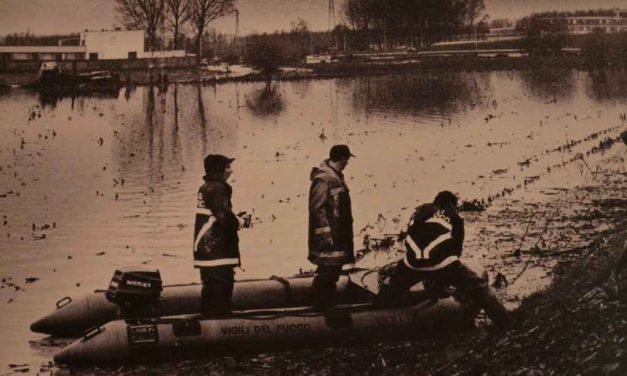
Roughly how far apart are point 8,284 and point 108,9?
166ft

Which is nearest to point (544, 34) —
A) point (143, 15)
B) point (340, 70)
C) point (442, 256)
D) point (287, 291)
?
point (340, 70)

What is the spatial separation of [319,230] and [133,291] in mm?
1710

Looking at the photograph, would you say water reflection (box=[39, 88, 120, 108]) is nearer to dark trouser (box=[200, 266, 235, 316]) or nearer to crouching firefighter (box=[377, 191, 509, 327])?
dark trouser (box=[200, 266, 235, 316])

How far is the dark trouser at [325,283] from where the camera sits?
8.84m

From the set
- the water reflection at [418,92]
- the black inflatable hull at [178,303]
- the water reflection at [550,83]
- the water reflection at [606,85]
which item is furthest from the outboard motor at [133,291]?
the water reflection at [550,83]

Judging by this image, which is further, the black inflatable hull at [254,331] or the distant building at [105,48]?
the distant building at [105,48]

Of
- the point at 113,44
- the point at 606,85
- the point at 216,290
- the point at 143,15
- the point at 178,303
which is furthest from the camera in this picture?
the point at 113,44

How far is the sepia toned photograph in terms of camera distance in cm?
810

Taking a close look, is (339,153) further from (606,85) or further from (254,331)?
(606,85)

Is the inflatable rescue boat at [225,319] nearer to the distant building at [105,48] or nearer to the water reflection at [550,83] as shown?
the water reflection at [550,83]

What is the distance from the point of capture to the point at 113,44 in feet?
218

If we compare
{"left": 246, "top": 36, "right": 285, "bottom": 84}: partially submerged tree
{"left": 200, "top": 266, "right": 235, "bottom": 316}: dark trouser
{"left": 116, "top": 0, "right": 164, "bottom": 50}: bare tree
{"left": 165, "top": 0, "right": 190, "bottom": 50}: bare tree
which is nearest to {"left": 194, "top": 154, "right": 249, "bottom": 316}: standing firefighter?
{"left": 200, "top": 266, "right": 235, "bottom": 316}: dark trouser

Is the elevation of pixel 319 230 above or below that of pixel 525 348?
above

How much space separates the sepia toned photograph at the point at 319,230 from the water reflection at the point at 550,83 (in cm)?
46
